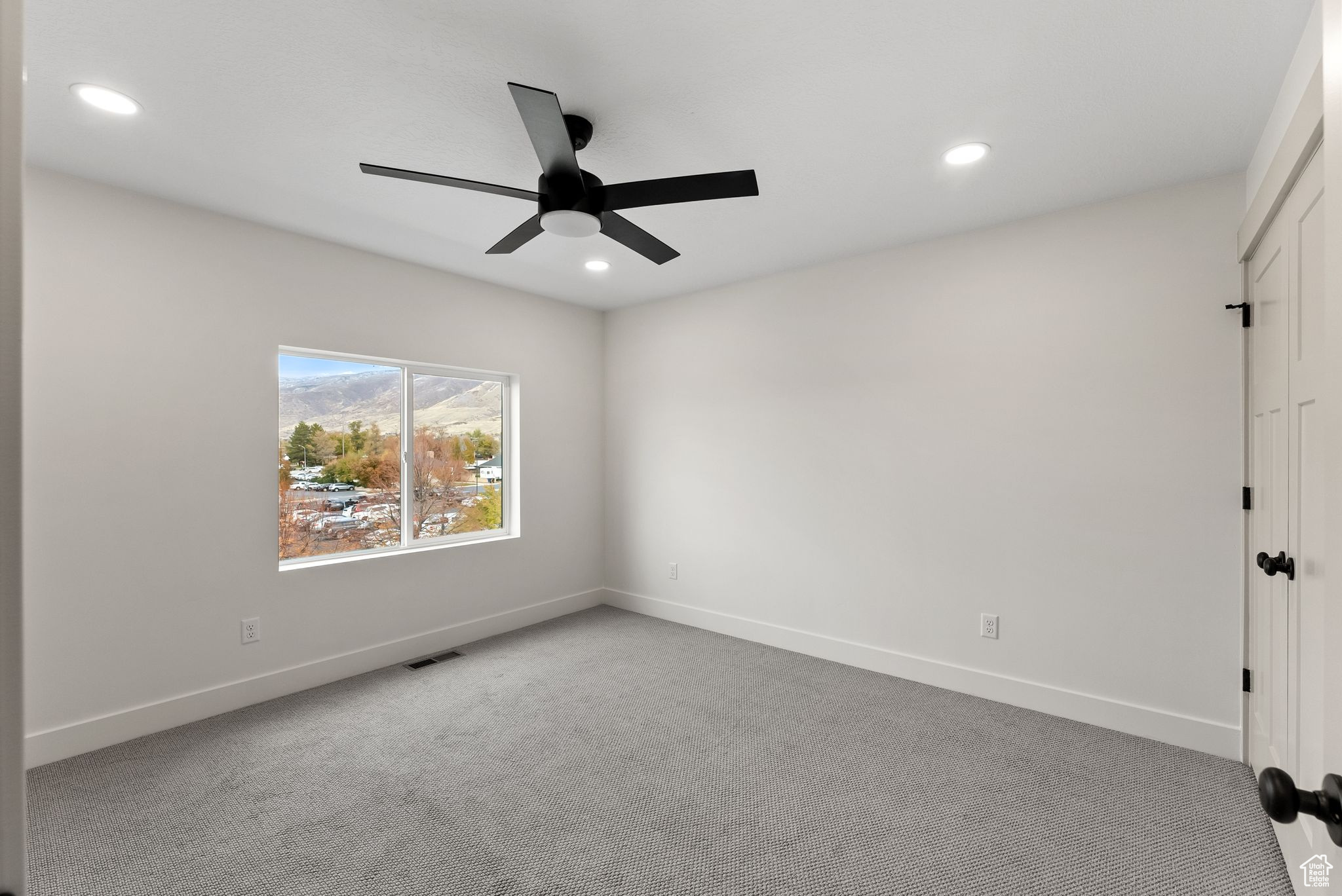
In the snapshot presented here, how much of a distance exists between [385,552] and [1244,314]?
4.57 metres

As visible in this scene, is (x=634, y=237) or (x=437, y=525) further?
(x=437, y=525)

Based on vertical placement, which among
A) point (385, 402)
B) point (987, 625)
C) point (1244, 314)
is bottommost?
point (987, 625)

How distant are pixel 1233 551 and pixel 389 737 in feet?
12.6

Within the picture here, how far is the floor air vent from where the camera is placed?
3.70m

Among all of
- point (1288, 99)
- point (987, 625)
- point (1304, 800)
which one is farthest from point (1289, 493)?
point (1304, 800)

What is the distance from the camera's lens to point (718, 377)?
4430 millimetres

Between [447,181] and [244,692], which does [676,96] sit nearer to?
[447,181]

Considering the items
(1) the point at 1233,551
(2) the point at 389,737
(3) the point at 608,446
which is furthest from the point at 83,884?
(1) the point at 1233,551

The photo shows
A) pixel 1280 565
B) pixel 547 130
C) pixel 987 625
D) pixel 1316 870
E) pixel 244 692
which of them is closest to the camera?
pixel 1316 870

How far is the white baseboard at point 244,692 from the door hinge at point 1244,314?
4331mm

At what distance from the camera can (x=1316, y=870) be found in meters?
1.59

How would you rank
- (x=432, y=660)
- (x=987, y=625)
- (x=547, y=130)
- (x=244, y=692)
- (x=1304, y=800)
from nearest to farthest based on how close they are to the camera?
(x=1304, y=800), (x=547, y=130), (x=244, y=692), (x=987, y=625), (x=432, y=660)

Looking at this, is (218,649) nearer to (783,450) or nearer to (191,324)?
(191,324)

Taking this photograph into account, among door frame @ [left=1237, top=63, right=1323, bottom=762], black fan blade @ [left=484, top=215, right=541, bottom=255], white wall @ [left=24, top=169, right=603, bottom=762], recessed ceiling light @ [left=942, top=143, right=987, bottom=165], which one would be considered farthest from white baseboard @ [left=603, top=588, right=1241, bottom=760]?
black fan blade @ [left=484, top=215, right=541, bottom=255]
